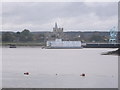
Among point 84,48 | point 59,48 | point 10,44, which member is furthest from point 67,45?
point 10,44

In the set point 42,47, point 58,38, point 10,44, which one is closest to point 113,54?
point 58,38

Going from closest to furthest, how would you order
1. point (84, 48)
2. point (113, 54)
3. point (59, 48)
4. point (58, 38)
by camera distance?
point (113, 54) → point (59, 48) → point (58, 38) → point (84, 48)

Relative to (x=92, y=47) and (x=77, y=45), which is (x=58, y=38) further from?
(x=92, y=47)

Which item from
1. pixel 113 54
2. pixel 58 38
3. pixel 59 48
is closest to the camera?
pixel 113 54

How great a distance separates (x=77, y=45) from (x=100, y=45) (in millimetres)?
9935

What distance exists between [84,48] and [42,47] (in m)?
10.6

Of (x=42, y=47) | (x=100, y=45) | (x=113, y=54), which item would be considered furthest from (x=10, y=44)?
(x=113, y=54)

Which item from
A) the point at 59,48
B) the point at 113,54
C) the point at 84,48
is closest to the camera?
the point at 113,54

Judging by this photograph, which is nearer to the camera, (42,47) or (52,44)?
(52,44)

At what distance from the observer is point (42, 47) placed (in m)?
92.8

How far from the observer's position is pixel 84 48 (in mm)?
93438

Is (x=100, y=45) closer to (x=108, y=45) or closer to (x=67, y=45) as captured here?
(x=108, y=45)

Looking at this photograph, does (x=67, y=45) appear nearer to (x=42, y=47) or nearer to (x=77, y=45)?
(x=77, y=45)

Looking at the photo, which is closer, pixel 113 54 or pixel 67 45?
pixel 113 54
